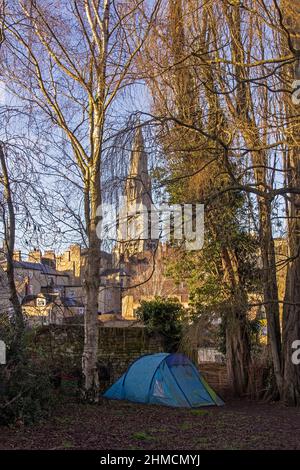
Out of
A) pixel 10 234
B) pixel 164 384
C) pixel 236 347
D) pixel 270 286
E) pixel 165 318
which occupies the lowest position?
pixel 164 384

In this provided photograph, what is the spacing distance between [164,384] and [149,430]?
4.70 m

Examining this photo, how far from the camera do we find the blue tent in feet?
46.0

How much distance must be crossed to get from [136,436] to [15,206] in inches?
221

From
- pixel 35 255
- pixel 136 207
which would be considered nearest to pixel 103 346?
pixel 35 255

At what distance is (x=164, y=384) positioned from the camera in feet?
46.3

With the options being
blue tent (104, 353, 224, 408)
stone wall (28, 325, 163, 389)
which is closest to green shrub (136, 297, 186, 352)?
stone wall (28, 325, 163, 389)

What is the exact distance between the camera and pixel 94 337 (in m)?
12.3

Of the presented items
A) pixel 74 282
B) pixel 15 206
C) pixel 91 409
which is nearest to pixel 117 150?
pixel 15 206

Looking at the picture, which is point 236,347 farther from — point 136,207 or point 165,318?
point 136,207

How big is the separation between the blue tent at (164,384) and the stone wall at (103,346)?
4.34ft

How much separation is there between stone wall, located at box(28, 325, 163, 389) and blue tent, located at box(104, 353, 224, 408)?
4.34 ft

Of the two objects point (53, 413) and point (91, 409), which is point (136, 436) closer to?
point (53, 413)

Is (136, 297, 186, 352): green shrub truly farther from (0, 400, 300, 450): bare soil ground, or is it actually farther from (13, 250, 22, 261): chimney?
(13, 250, 22, 261): chimney

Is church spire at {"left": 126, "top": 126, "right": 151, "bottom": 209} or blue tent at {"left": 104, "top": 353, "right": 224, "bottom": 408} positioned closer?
church spire at {"left": 126, "top": 126, "right": 151, "bottom": 209}
